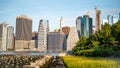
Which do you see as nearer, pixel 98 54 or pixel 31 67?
pixel 31 67

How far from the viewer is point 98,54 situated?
2559 inches

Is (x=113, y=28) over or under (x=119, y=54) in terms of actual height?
over

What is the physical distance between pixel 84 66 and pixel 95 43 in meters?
61.5

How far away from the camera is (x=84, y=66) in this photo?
69.1ft

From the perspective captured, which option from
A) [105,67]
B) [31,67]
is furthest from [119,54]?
[105,67]

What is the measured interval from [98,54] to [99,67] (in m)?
46.6

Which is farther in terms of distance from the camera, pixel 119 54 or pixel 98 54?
pixel 98 54

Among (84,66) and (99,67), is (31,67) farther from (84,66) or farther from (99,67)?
(99,67)

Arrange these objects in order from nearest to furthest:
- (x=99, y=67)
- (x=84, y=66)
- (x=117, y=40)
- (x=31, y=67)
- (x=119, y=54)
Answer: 1. (x=99, y=67)
2. (x=84, y=66)
3. (x=31, y=67)
4. (x=119, y=54)
5. (x=117, y=40)

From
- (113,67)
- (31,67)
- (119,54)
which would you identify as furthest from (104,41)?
(113,67)

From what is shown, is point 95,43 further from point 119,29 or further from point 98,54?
point 98,54

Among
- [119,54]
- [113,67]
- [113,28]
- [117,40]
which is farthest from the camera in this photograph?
[113,28]

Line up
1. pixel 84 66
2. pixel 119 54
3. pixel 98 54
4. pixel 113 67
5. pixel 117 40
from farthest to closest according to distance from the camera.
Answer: pixel 117 40 → pixel 98 54 → pixel 119 54 → pixel 84 66 → pixel 113 67

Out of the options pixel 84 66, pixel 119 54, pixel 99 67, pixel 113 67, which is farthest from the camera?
pixel 119 54
